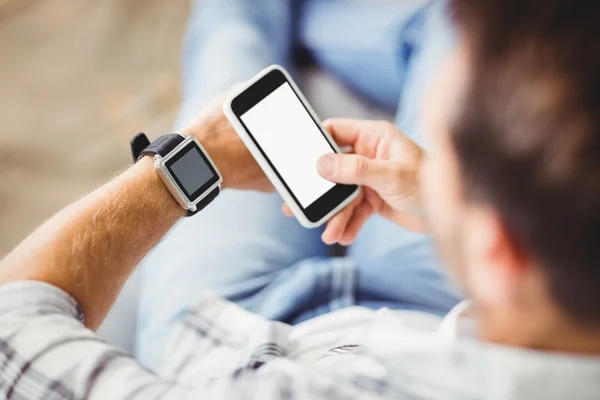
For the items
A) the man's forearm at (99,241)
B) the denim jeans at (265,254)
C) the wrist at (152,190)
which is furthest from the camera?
the denim jeans at (265,254)

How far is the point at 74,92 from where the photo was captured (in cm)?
134

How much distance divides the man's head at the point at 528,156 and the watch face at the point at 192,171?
37 centimetres

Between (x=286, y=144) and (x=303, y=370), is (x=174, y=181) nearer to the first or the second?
(x=286, y=144)

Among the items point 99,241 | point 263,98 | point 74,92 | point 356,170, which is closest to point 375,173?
point 356,170

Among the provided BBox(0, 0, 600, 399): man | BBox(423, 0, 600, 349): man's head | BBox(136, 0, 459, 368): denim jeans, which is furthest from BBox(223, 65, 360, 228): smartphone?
BBox(423, 0, 600, 349): man's head

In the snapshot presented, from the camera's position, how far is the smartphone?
746mm

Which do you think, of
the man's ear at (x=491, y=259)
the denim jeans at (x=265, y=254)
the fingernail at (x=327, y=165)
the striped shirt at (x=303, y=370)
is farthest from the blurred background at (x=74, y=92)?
the man's ear at (x=491, y=259)

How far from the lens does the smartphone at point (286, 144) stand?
0.75 m

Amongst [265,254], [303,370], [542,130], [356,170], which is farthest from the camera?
[265,254]

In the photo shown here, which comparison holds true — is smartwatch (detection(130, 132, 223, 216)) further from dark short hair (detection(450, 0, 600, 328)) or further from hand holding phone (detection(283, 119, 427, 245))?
dark short hair (detection(450, 0, 600, 328))

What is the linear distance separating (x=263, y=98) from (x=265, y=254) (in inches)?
8.7

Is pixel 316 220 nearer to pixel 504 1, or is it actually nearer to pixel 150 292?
pixel 150 292

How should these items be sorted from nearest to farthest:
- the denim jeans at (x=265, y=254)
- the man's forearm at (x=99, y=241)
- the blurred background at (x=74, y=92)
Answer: the man's forearm at (x=99, y=241) → the denim jeans at (x=265, y=254) → the blurred background at (x=74, y=92)

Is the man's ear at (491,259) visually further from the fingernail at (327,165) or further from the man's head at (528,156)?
the fingernail at (327,165)
